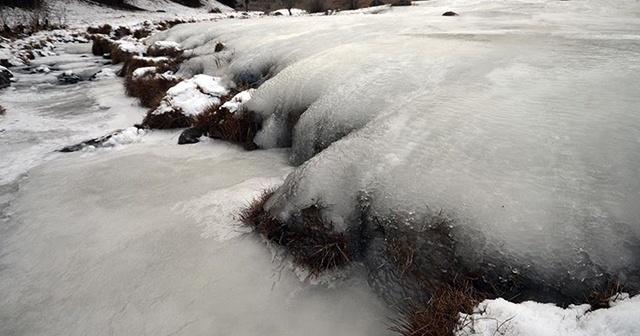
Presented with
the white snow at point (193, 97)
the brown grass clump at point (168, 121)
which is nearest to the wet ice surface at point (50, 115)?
the brown grass clump at point (168, 121)

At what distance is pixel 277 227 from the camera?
9.05 feet

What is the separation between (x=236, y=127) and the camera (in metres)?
4.68

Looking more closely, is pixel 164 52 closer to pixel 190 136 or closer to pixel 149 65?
pixel 149 65

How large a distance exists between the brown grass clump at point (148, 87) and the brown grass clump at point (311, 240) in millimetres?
4951

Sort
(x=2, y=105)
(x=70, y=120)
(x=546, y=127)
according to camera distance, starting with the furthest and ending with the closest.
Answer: (x=2, y=105)
(x=70, y=120)
(x=546, y=127)

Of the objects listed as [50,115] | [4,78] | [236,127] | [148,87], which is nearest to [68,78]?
[4,78]

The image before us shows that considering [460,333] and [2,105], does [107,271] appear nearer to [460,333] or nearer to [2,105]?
[460,333]

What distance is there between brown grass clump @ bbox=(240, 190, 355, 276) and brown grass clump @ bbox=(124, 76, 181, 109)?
16.2 ft

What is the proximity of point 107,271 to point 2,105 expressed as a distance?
21.8ft

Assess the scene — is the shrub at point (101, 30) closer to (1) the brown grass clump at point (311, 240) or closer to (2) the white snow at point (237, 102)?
(2) the white snow at point (237, 102)

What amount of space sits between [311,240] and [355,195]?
47 cm

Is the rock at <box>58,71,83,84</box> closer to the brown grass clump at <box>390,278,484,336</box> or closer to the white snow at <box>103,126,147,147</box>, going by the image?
the white snow at <box>103,126,147,147</box>

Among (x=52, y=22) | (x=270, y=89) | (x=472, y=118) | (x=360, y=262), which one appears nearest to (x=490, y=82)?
(x=472, y=118)

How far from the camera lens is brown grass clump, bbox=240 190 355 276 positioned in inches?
97.7
